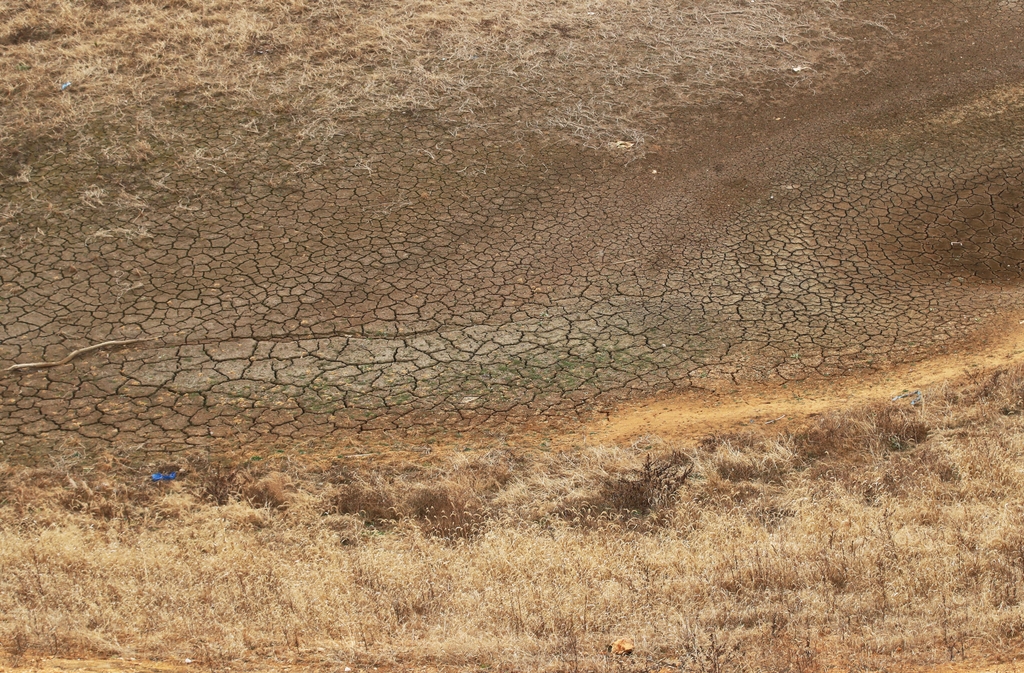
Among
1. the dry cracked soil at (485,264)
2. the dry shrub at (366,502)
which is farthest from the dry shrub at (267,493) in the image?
the dry cracked soil at (485,264)

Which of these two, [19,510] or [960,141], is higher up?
[960,141]

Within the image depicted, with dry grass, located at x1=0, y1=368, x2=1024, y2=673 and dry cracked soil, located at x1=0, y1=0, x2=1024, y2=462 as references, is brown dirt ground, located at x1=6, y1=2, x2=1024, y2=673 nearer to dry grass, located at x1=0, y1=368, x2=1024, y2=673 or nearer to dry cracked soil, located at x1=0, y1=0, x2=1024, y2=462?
dry cracked soil, located at x1=0, y1=0, x2=1024, y2=462

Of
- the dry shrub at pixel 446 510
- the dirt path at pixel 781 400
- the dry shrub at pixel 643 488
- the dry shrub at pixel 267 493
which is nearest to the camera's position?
the dry shrub at pixel 446 510

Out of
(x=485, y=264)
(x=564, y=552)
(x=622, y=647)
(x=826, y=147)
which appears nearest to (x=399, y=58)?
(x=485, y=264)

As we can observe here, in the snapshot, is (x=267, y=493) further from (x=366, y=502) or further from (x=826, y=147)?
(x=826, y=147)

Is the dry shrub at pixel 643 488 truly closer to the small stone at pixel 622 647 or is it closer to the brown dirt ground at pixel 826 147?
the brown dirt ground at pixel 826 147

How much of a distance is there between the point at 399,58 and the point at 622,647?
840 centimetres

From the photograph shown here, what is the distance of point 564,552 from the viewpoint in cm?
512

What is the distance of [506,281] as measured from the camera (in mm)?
8133

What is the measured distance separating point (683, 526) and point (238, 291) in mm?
4173

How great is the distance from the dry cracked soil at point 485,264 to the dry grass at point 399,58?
0.36 meters

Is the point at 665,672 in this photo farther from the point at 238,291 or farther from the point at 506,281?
the point at 238,291

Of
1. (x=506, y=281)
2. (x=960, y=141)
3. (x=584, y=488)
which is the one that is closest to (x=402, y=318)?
(x=506, y=281)

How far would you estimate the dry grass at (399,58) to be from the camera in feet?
34.0
